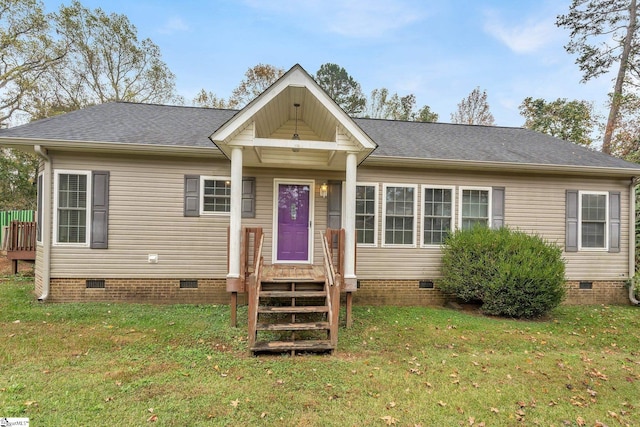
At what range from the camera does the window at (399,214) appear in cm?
703

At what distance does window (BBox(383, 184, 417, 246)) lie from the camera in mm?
7027

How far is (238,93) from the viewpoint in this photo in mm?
20031

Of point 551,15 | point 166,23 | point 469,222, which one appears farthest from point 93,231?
point 551,15

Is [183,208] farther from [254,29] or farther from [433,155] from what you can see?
[254,29]

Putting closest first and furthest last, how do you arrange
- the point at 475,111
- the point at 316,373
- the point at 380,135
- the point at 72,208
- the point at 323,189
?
the point at 316,373 → the point at 72,208 → the point at 323,189 → the point at 380,135 → the point at 475,111

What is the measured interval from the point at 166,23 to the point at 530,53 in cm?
1987

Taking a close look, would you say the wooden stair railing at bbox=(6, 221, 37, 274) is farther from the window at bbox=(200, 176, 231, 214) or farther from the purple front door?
the purple front door

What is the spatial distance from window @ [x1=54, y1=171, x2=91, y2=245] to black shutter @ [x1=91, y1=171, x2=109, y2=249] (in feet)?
0.36

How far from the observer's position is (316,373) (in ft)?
11.9

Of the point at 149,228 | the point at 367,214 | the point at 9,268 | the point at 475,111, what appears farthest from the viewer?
the point at 475,111

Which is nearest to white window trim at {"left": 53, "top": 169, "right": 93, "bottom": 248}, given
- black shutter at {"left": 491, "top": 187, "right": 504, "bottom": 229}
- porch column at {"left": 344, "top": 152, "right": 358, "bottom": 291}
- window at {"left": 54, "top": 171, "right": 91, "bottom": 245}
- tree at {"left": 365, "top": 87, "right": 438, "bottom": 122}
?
window at {"left": 54, "top": 171, "right": 91, "bottom": 245}

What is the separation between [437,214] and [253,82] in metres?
17.4

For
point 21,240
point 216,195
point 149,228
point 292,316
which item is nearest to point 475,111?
point 216,195

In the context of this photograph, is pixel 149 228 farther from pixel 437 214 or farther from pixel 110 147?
pixel 437 214
